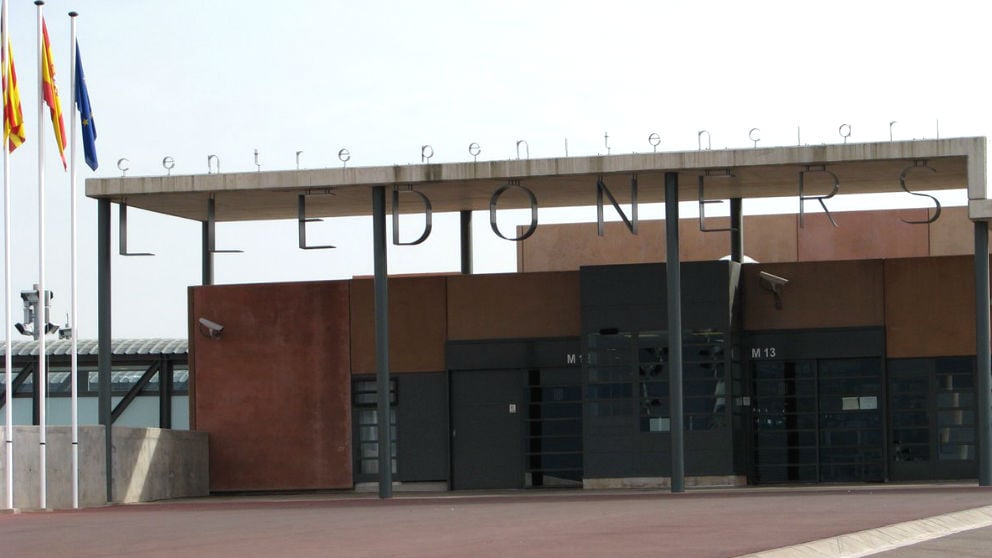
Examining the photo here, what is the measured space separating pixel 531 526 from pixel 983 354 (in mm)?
11594

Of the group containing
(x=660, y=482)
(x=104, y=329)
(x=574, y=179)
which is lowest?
(x=660, y=482)

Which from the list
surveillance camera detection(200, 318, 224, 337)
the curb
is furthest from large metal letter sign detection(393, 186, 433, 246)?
the curb

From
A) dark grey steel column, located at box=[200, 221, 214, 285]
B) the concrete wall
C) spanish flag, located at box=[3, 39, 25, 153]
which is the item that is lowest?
the concrete wall

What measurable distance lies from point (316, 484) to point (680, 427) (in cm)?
802

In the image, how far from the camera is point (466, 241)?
34.0 meters

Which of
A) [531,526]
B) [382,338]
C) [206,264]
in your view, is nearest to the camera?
[531,526]

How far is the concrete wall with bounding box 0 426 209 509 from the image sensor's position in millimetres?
26812

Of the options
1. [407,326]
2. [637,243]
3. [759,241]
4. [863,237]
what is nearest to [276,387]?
[407,326]

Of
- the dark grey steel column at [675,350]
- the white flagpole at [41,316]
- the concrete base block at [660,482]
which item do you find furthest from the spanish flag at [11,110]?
the concrete base block at [660,482]

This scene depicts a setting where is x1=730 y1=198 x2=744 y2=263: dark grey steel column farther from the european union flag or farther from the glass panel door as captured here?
the european union flag

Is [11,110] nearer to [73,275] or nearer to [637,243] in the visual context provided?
[73,275]

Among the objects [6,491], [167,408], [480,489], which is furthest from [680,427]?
[167,408]

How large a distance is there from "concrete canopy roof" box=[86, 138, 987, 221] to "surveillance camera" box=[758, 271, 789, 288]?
1.64 m

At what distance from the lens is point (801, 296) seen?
3075 centimetres
